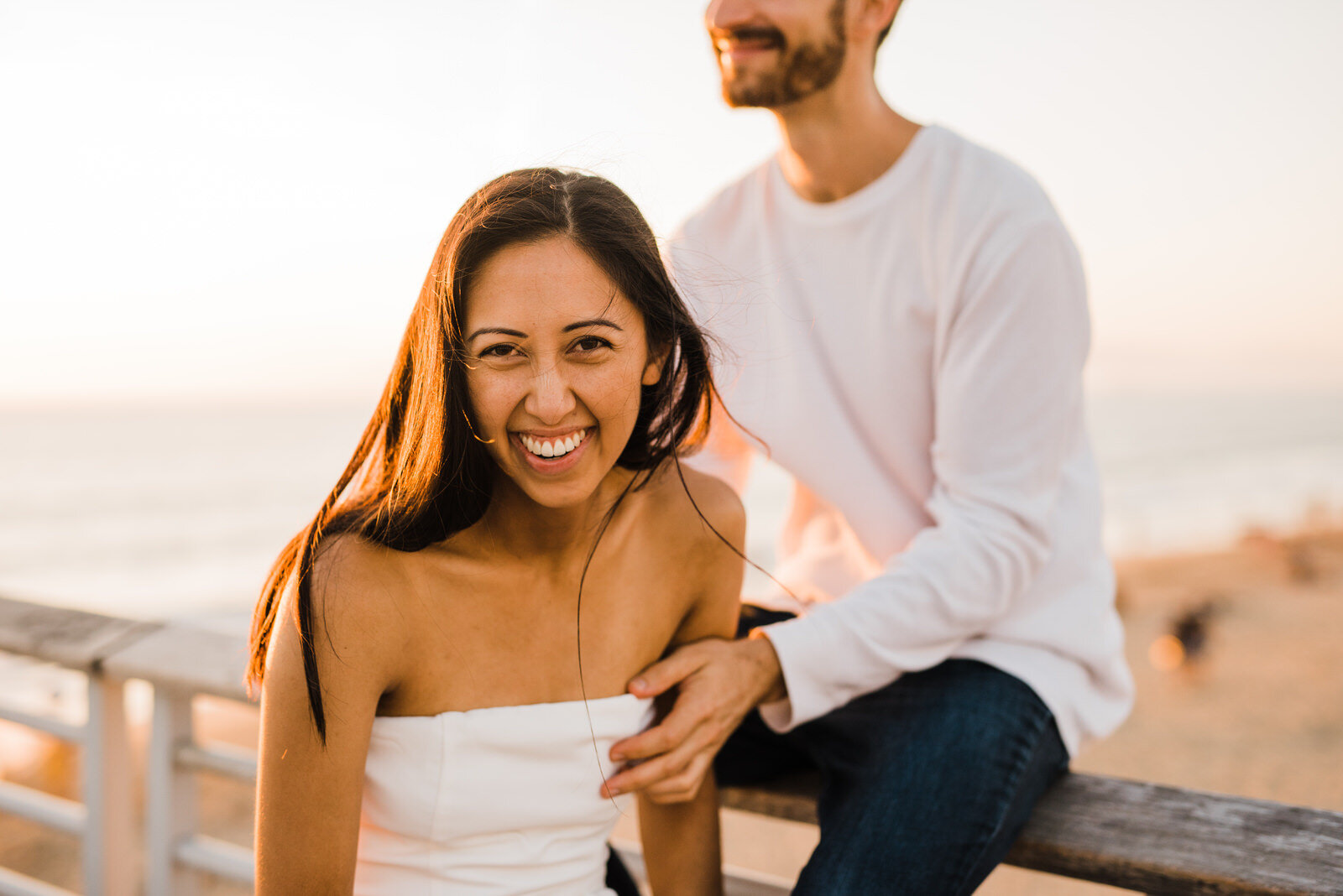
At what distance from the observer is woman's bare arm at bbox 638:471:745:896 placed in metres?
1.75

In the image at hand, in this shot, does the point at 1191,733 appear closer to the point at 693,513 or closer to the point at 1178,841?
the point at 1178,841

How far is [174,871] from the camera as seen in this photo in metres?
2.13

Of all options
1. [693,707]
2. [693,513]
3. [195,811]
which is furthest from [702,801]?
[195,811]

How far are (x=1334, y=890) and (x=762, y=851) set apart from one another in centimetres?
614

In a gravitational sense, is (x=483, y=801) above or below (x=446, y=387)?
below

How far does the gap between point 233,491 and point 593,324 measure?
30622mm

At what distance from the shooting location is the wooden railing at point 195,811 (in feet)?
4.69

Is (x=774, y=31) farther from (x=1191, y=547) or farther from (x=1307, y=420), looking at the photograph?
(x=1307, y=420)

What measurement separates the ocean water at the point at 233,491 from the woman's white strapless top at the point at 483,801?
27.3 feet

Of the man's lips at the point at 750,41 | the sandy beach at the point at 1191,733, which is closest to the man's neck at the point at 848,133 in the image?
the man's lips at the point at 750,41

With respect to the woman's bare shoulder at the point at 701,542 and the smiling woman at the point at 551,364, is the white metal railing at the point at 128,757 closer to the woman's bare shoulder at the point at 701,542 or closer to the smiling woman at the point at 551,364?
the woman's bare shoulder at the point at 701,542

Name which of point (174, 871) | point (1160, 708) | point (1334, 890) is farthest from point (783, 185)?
point (1160, 708)

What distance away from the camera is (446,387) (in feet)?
4.41

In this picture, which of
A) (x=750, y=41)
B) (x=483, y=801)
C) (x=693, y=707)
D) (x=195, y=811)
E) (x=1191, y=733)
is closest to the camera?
(x=483, y=801)
